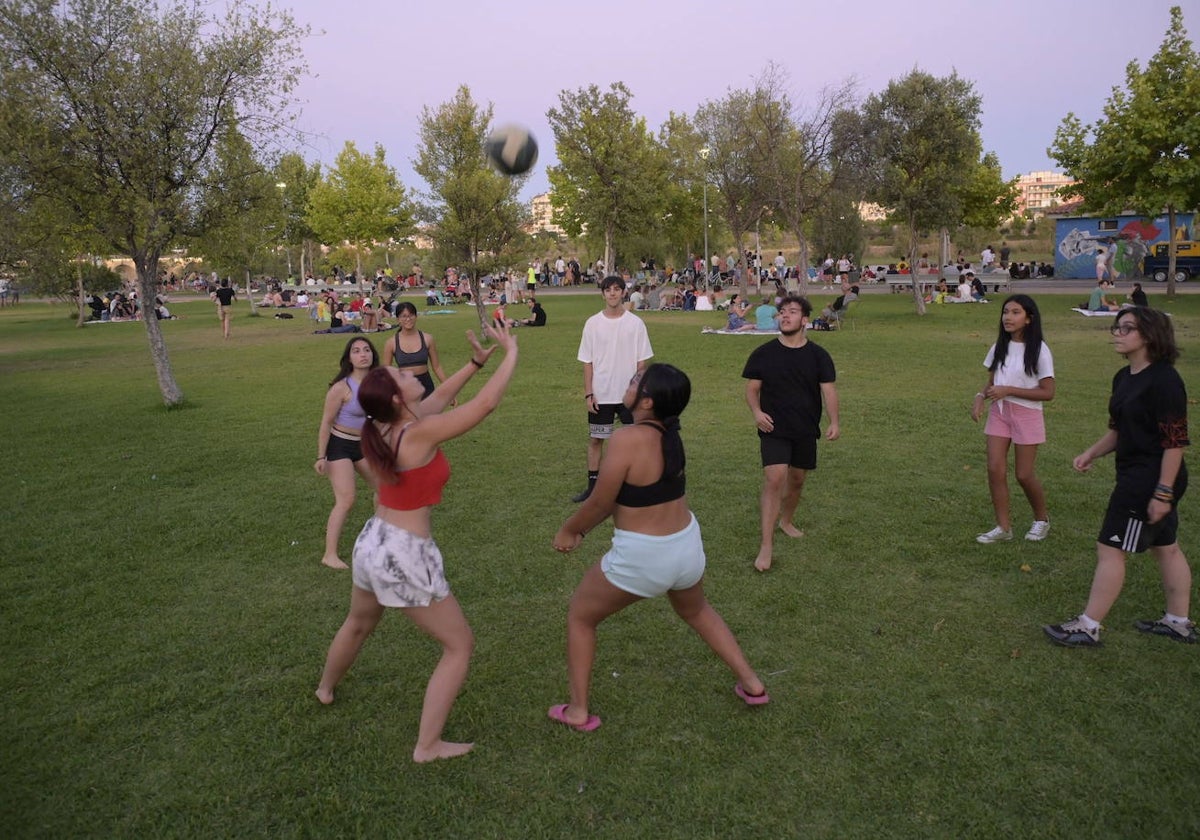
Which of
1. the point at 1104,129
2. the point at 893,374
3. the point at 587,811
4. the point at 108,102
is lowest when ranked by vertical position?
the point at 587,811

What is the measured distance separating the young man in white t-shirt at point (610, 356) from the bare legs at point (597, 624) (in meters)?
3.35

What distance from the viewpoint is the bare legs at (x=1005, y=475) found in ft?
19.1

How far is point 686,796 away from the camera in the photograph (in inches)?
132

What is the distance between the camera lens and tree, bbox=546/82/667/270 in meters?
30.3

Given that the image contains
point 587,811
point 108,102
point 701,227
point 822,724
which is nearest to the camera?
point 587,811

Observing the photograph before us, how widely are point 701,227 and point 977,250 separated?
87.4 feet

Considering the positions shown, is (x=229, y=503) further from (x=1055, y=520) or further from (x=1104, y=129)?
(x=1104, y=129)

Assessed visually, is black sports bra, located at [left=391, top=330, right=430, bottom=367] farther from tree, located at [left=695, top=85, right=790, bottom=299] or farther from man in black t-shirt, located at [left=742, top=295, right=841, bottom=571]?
tree, located at [left=695, top=85, right=790, bottom=299]

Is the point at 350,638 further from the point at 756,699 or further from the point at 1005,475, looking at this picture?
the point at 1005,475

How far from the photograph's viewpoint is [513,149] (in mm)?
9008

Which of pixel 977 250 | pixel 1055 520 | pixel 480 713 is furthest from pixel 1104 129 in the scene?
pixel 977 250

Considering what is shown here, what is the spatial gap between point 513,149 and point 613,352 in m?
3.19

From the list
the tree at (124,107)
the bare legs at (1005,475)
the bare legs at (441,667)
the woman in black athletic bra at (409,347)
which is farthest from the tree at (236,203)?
the bare legs at (1005,475)

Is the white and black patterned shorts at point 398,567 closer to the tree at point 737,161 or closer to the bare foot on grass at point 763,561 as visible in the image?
the bare foot on grass at point 763,561
